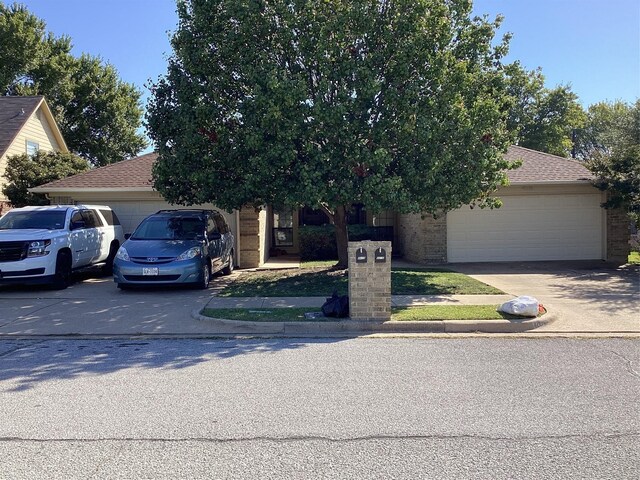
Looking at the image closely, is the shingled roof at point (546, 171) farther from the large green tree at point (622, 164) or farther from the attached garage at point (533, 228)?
the large green tree at point (622, 164)

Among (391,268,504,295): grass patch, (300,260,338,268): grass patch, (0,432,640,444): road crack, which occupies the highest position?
(300,260,338,268): grass patch

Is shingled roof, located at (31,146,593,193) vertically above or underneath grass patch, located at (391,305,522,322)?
above

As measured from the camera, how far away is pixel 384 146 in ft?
37.3

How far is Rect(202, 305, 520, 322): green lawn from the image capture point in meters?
8.72

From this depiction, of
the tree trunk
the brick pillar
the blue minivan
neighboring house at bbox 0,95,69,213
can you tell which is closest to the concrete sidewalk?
the blue minivan

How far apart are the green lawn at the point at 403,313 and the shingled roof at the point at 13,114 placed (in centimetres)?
1544

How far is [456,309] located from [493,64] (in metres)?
Result: 6.48

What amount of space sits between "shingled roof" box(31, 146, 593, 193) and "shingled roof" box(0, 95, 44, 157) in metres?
4.94

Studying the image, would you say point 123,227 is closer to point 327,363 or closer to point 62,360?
point 62,360

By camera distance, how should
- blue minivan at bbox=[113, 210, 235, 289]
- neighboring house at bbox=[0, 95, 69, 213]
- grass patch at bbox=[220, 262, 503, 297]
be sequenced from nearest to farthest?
grass patch at bbox=[220, 262, 503, 297]
blue minivan at bbox=[113, 210, 235, 289]
neighboring house at bbox=[0, 95, 69, 213]

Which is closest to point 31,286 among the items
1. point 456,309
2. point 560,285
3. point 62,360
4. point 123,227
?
point 123,227

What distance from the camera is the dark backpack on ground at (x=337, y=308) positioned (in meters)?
8.80

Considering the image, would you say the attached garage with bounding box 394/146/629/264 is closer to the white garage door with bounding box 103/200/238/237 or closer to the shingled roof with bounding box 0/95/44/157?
the white garage door with bounding box 103/200/238/237

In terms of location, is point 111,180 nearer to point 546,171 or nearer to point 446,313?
point 446,313
